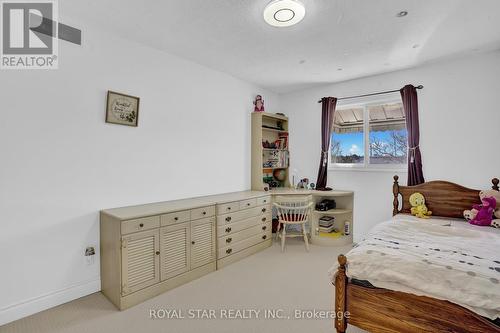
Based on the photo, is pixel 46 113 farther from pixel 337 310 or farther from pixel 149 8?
pixel 337 310

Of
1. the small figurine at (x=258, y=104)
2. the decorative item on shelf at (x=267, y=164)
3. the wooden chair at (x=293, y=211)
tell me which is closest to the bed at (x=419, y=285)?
the wooden chair at (x=293, y=211)

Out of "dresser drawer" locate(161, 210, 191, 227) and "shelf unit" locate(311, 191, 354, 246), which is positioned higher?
"dresser drawer" locate(161, 210, 191, 227)

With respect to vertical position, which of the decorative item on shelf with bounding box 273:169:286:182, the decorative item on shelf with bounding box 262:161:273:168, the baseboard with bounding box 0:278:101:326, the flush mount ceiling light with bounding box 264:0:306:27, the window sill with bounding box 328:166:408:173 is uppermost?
the flush mount ceiling light with bounding box 264:0:306:27

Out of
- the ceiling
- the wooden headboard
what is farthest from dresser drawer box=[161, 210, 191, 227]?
the wooden headboard

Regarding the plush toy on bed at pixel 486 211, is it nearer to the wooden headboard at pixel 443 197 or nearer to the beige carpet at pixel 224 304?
the wooden headboard at pixel 443 197

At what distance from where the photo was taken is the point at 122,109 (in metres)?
2.63

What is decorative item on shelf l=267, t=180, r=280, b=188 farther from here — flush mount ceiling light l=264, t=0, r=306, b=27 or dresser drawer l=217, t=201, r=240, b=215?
flush mount ceiling light l=264, t=0, r=306, b=27

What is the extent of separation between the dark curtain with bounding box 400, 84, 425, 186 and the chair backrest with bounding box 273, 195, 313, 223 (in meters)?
1.47

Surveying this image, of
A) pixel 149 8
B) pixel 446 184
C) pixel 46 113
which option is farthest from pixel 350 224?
pixel 46 113

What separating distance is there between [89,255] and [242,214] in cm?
177

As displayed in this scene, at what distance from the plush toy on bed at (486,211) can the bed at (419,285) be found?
0.54 meters

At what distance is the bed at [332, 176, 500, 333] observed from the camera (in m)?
1.43

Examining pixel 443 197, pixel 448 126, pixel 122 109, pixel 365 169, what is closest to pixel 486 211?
pixel 443 197

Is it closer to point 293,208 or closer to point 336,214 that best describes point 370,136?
point 336,214
